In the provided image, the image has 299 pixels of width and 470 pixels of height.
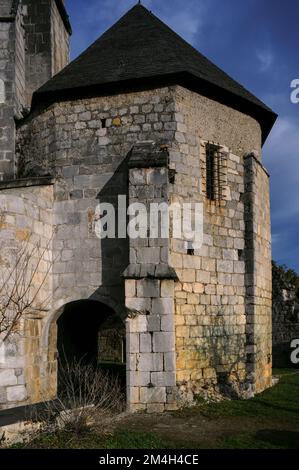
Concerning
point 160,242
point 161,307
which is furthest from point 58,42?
point 161,307

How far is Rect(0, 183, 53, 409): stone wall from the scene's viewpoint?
902cm

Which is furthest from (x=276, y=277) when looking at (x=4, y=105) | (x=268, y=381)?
(x=4, y=105)

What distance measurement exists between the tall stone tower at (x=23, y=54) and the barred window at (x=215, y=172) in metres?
4.11

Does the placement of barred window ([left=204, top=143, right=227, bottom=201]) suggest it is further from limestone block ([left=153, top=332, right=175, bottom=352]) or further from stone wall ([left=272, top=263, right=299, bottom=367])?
stone wall ([left=272, top=263, right=299, bottom=367])

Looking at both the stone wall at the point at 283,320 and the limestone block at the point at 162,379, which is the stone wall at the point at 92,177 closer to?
the limestone block at the point at 162,379

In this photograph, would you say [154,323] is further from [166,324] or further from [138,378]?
[138,378]

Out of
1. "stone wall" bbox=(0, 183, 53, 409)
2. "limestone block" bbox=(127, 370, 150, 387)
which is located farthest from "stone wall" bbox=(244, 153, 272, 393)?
"stone wall" bbox=(0, 183, 53, 409)

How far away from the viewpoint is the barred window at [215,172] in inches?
428

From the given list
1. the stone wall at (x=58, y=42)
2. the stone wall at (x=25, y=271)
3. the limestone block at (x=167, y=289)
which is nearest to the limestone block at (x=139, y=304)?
the limestone block at (x=167, y=289)

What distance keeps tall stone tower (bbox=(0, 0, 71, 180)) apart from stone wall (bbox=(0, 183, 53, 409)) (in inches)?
60.6

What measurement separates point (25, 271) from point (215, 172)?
4.36 meters

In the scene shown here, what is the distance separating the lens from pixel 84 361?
1323 cm

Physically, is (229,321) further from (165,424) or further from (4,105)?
(4,105)
